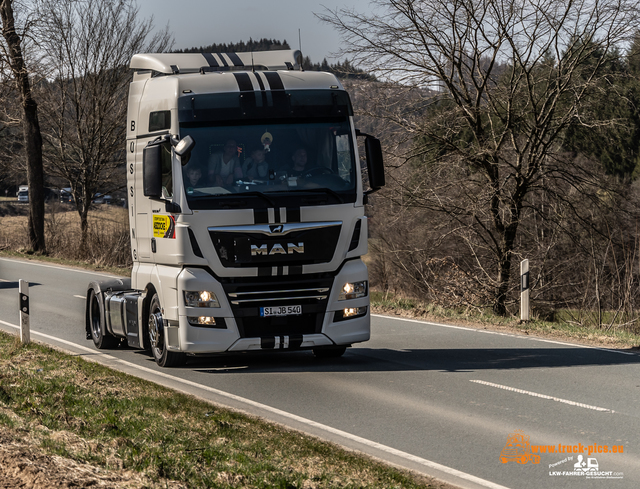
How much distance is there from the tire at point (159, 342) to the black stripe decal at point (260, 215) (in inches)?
72.4

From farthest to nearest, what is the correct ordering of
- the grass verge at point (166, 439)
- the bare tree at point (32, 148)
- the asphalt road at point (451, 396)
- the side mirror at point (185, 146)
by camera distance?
the bare tree at point (32, 148) < the side mirror at point (185, 146) < the asphalt road at point (451, 396) < the grass verge at point (166, 439)

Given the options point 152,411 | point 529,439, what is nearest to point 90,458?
point 152,411

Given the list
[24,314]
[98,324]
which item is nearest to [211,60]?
[98,324]

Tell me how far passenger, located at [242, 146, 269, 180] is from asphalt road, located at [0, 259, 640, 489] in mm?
2426

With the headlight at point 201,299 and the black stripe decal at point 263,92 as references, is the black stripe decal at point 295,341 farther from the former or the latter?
the black stripe decal at point 263,92

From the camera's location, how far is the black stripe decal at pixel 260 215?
925cm

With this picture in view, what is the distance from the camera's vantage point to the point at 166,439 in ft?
21.1

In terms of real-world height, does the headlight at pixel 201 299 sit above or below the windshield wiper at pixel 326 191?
below

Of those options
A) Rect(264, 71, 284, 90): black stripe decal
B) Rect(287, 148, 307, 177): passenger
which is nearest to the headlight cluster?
Rect(287, 148, 307, 177): passenger

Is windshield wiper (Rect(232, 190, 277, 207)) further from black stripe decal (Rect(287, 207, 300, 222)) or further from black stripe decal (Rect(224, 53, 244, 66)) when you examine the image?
black stripe decal (Rect(224, 53, 244, 66))

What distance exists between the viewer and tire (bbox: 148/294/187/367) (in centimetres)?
1018

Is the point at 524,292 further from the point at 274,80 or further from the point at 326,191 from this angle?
the point at 274,80

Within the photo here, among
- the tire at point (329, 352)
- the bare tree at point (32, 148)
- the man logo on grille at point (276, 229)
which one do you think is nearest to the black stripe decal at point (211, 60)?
the man logo on grille at point (276, 229)

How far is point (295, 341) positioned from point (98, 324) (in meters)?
4.16
